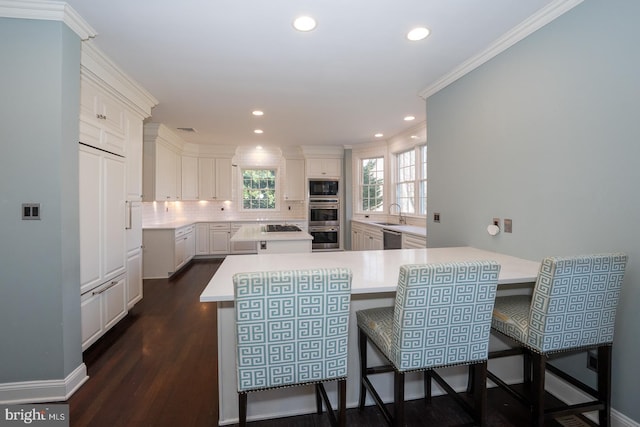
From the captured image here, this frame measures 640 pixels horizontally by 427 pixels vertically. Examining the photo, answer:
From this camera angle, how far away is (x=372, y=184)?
20.3ft

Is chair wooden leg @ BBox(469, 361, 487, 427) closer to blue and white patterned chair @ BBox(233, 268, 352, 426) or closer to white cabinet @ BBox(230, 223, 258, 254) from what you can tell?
blue and white patterned chair @ BBox(233, 268, 352, 426)

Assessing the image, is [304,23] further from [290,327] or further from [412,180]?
[412,180]

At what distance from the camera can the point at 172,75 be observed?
2.77 m

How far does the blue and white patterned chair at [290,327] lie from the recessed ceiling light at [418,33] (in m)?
1.86

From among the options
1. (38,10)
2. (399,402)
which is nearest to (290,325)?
(399,402)

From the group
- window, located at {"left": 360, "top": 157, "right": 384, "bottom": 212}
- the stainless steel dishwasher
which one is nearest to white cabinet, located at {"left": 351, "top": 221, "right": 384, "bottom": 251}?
the stainless steel dishwasher

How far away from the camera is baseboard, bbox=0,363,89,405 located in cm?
180

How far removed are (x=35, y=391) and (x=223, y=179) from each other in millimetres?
4946

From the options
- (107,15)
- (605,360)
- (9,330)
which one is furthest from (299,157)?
(605,360)

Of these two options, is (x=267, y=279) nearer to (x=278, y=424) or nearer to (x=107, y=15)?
(x=278, y=424)

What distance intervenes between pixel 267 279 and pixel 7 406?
2.03 meters

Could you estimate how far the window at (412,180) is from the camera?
4828 millimetres

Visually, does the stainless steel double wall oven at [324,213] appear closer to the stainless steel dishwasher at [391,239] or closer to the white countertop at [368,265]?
the stainless steel dishwasher at [391,239]

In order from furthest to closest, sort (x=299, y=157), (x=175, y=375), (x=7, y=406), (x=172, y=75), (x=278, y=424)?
(x=299, y=157) → (x=172, y=75) → (x=175, y=375) → (x=7, y=406) → (x=278, y=424)
